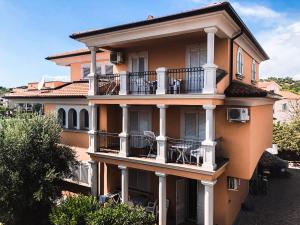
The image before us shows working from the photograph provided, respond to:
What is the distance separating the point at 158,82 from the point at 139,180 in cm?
689

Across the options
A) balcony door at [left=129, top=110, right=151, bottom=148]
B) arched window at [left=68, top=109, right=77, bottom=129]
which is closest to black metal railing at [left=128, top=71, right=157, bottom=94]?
balcony door at [left=129, top=110, right=151, bottom=148]

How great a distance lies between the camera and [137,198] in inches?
621

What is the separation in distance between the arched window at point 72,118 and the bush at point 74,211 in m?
5.89

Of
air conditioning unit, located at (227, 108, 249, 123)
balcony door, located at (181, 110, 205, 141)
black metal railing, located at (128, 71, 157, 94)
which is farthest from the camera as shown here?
black metal railing, located at (128, 71, 157, 94)

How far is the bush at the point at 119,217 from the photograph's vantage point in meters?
11.9

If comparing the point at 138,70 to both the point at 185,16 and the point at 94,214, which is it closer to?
the point at 185,16

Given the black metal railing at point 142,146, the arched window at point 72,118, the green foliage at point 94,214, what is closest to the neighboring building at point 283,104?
the black metal railing at point 142,146

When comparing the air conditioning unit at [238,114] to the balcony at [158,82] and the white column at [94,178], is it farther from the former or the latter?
the white column at [94,178]

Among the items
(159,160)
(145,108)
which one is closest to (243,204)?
(159,160)

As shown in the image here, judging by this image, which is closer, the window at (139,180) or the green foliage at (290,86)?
the window at (139,180)

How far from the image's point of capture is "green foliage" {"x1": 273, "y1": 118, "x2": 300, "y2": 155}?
29.5 meters

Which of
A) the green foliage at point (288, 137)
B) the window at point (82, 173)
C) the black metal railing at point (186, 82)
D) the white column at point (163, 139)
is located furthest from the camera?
the green foliage at point (288, 137)

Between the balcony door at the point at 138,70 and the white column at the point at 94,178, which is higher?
the balcony door at the point at 138,70

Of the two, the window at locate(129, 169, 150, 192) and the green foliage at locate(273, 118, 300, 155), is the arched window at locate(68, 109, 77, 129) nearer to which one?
the window at locate(129, 169, 150, 192)
